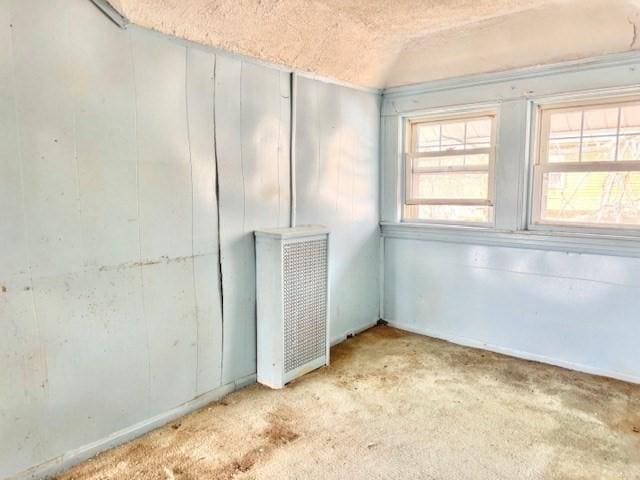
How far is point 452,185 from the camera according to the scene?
3629mm

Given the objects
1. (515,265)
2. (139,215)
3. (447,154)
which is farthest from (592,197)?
(139,215)

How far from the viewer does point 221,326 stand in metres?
2.63

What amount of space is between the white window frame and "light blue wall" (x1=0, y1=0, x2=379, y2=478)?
1816mm

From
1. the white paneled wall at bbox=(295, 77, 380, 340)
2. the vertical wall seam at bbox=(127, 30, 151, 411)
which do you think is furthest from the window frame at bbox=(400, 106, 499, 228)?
the vertical wall seam at bbox=(127, 30, 151, 411)

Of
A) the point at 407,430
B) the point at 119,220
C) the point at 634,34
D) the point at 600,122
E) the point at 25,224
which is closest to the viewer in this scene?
the point at 25,224

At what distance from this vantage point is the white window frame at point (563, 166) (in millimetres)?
2826

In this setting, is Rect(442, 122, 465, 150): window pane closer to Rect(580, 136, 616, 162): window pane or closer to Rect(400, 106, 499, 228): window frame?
Rect(400, 106, 499, 228): window frame

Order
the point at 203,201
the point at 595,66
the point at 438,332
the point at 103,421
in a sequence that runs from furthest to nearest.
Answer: the point at 438,332, the point at 595,66, the point at 203,201, the point at 103,421

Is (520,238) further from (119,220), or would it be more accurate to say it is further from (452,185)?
(119,220)

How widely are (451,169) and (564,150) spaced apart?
0.83 metres

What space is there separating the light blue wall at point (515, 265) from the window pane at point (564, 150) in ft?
0.61

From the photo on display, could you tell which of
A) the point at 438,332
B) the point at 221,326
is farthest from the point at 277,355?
the point at 438,332

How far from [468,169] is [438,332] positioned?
139 cm

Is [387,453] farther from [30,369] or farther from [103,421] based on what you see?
[30,369]
